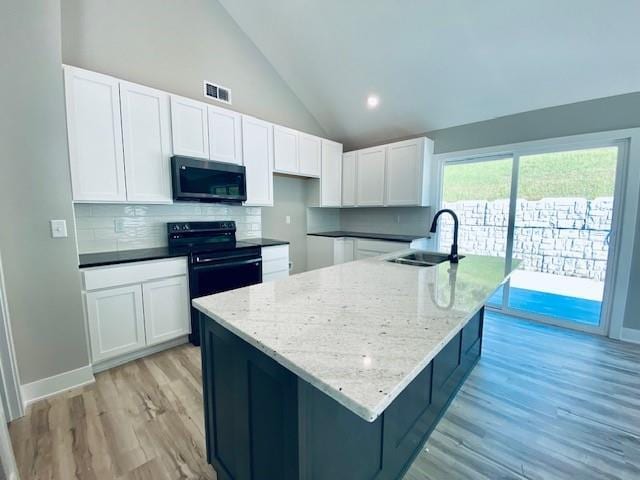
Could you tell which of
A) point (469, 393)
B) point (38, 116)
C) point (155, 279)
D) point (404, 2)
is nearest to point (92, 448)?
point (155, 279)

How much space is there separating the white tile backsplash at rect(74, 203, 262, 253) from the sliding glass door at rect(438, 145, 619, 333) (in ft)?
10.9

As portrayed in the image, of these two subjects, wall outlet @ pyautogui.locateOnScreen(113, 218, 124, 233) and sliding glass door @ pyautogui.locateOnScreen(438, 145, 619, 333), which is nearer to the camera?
wall outlet @ pyautogui.locateOnScreen(113, 218, 124, 233)

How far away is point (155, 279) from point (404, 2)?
3.37m

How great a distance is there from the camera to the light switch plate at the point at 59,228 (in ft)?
6.25

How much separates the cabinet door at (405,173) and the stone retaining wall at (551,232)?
728 millimetres

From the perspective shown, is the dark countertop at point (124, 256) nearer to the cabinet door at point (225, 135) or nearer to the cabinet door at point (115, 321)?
the cabinet door at point (115, 321)

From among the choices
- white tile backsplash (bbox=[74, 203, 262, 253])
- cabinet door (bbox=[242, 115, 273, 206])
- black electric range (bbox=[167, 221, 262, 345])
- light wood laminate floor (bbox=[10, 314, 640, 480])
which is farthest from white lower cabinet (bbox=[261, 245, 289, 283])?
light wood laminate floor (bbox=[10, 314, 640, 480])

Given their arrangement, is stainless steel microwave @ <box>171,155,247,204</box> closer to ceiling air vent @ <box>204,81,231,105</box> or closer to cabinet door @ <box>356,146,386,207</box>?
ceiling air vent @ <box>204,81,231,105</box>

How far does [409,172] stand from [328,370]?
3.63 metres

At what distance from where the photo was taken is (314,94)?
405 centimetres

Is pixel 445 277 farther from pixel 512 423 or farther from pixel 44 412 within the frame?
pixel 44 412

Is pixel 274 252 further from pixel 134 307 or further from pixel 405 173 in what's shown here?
pixel 405 173

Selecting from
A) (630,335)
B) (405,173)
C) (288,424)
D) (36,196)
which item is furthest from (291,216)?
(630,335)

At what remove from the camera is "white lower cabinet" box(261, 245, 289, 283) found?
3.18m
